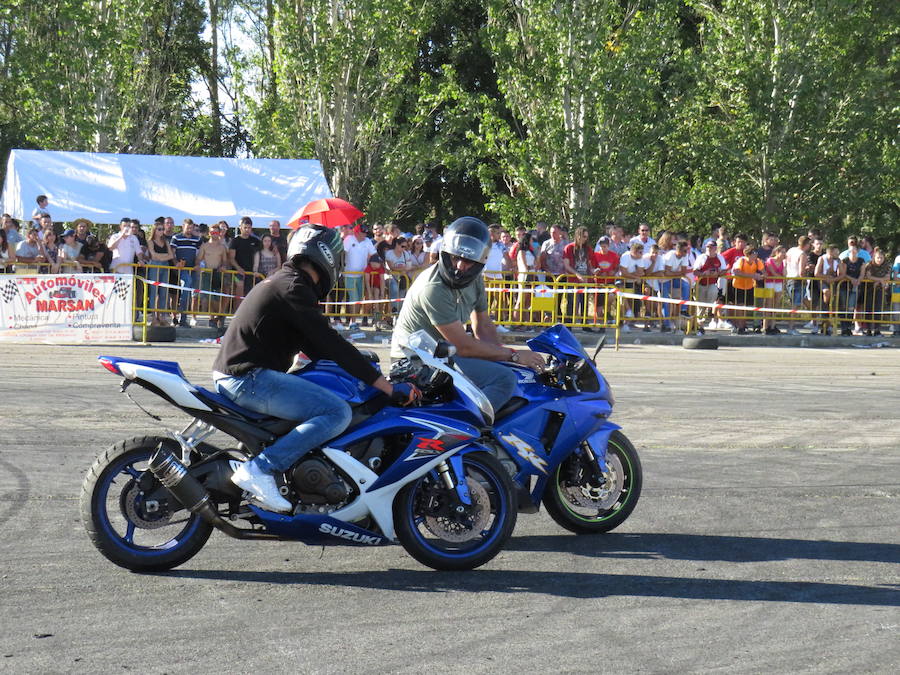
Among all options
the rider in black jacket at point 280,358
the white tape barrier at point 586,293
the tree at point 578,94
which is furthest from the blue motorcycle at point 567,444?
the tree at point 578,94

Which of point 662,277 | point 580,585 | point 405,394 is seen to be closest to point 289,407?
point 405,394

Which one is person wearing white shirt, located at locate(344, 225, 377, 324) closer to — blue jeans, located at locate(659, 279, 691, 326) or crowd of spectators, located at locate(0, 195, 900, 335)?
crowd of spectators, located at locate(0, 195, 900, 335)

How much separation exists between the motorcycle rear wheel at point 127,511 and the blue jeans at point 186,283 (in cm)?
1502

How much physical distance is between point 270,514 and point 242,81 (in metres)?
37.5

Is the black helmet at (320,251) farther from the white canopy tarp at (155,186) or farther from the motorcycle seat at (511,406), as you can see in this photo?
the white canopy tarp at (155,186)

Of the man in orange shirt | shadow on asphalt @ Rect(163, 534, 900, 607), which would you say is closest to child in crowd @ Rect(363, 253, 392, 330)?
the man in orange shirt

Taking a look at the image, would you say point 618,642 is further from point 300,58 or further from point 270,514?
point 300,58

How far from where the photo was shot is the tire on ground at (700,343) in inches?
845

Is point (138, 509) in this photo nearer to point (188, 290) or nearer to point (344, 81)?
point (188, 290)

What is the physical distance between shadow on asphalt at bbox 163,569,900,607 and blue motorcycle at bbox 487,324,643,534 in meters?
0.66

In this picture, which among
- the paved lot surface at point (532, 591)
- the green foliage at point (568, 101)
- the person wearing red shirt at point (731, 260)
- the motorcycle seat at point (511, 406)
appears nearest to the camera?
the paved lot surface at point (532, 591)

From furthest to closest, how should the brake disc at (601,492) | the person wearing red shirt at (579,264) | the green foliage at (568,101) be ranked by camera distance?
the green foliage at (568,101) → the person wearing red shirt at (579,264) → the brake disc at (601,492)

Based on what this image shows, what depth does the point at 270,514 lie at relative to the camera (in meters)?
6.15

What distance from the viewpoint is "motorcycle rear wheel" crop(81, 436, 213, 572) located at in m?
6.11
